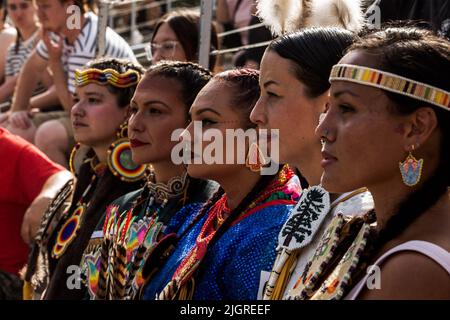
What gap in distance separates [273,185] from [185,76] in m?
0.85

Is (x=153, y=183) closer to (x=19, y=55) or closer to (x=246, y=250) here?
(x=246, y=250)

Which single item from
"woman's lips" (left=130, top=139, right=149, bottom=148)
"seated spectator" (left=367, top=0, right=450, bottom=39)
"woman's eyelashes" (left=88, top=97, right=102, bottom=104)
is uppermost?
"seated spectator" (left=367, top=0, right=450, bottom=39)

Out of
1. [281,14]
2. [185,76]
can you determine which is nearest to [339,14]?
[281,14]

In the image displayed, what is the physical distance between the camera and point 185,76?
147 inches

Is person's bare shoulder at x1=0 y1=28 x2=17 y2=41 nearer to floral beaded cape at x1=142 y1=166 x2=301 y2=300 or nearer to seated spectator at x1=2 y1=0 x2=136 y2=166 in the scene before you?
seated spectator at x1=2 y1=0 x2=136 y2=166

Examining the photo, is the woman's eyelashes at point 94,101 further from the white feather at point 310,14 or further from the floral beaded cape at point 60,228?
the white feather at point 310,14

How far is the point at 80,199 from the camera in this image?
14.4 ft

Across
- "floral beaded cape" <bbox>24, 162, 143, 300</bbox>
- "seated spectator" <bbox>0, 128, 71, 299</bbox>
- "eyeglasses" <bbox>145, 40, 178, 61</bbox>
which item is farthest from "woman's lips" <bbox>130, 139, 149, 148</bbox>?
"eyeglasses" <bbox>145, 40, 178, 61</bbox>

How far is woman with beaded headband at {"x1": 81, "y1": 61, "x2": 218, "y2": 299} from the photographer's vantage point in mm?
3564

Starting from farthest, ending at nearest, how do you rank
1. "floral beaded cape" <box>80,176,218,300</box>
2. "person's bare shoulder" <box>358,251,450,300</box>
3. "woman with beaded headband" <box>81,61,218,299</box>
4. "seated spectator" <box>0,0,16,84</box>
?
"seated spectator" <box>0,0,16,84</box>
"woman with beaded headband" <box>81,61,218,299</box>
"floral beaded cape" <box>80,176,218,300</box>
"person's bare shoulder" <box>358,251,450,300</box>

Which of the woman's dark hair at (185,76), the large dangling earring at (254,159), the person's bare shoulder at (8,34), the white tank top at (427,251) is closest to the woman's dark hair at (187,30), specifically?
the woman's dark hair at (185,76)
